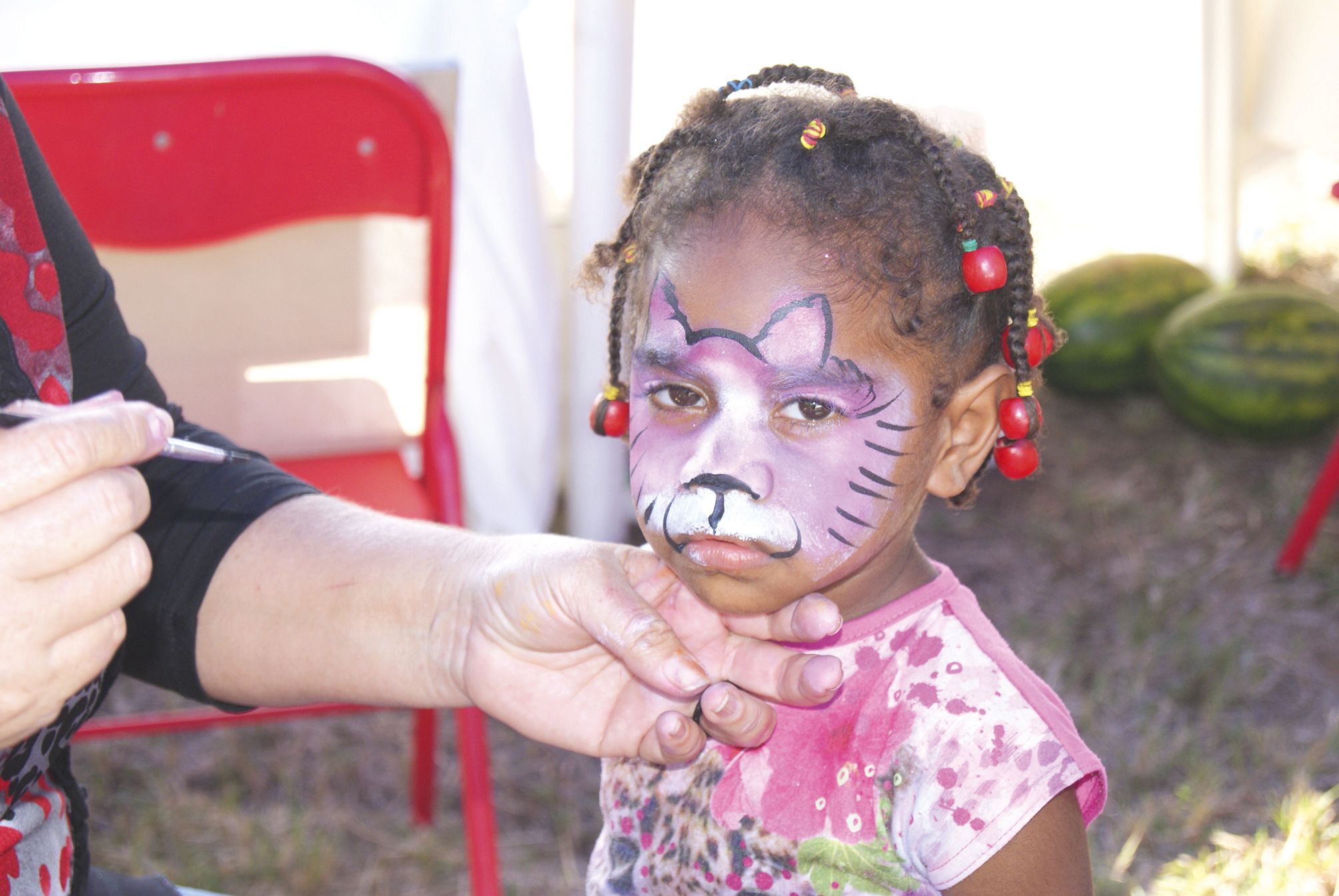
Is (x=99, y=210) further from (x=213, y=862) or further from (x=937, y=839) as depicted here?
(x=937, y=839)

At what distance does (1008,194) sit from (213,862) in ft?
5.78

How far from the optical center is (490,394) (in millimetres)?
2676

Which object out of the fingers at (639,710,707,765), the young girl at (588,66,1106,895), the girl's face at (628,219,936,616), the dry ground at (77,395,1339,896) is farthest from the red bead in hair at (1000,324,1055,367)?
the dry ground at (77,395,1339,896)

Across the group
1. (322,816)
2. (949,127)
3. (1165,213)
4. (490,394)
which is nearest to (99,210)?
(490,394)

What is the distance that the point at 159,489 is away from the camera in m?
1.30

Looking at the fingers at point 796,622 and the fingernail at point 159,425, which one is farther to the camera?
the fingers at point 796,622

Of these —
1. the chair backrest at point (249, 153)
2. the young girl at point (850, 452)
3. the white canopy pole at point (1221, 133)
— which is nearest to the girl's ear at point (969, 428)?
the young girl at point (850, 452)

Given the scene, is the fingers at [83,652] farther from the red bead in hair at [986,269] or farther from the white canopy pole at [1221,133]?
the white canopy pole at [1221,133]

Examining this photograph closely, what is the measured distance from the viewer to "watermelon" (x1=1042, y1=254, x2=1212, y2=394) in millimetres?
3482

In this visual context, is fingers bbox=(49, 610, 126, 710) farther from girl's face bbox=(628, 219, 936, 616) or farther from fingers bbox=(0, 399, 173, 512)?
girl's face bbox=(628, 219, 936, 616)

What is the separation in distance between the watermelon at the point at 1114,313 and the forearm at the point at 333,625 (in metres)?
2.58

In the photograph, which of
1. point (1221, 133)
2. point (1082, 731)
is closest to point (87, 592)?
point (1082, 731)

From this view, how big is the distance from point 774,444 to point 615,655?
0.84ft

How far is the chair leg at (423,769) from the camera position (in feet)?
7.09
